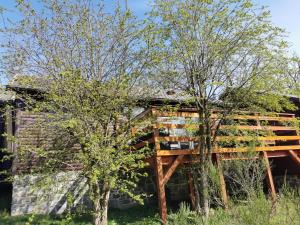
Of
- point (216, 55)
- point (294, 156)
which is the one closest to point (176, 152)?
point (216, 55)

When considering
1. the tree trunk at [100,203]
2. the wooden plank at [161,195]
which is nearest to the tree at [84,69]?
the tree trunk at [100,203]

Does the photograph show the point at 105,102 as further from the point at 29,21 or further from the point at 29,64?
the point at 29,21

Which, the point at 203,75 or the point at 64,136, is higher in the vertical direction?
the point at 203,75

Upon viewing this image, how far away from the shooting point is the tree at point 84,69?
8430mm

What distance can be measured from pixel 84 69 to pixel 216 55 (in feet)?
13.8

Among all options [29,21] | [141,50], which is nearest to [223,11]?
[141,50]

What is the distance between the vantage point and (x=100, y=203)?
30.6ft

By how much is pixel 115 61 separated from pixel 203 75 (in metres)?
2.99

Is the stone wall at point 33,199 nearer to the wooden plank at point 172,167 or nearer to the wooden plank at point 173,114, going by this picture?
the wooden plank at point 172,167

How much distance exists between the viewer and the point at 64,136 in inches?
411

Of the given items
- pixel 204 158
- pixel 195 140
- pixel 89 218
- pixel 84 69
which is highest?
pixel 84 69

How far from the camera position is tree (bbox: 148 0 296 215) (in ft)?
33.7

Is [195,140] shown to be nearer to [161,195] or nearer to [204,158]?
[204,158]

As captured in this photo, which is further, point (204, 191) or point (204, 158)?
point (204, 158)
